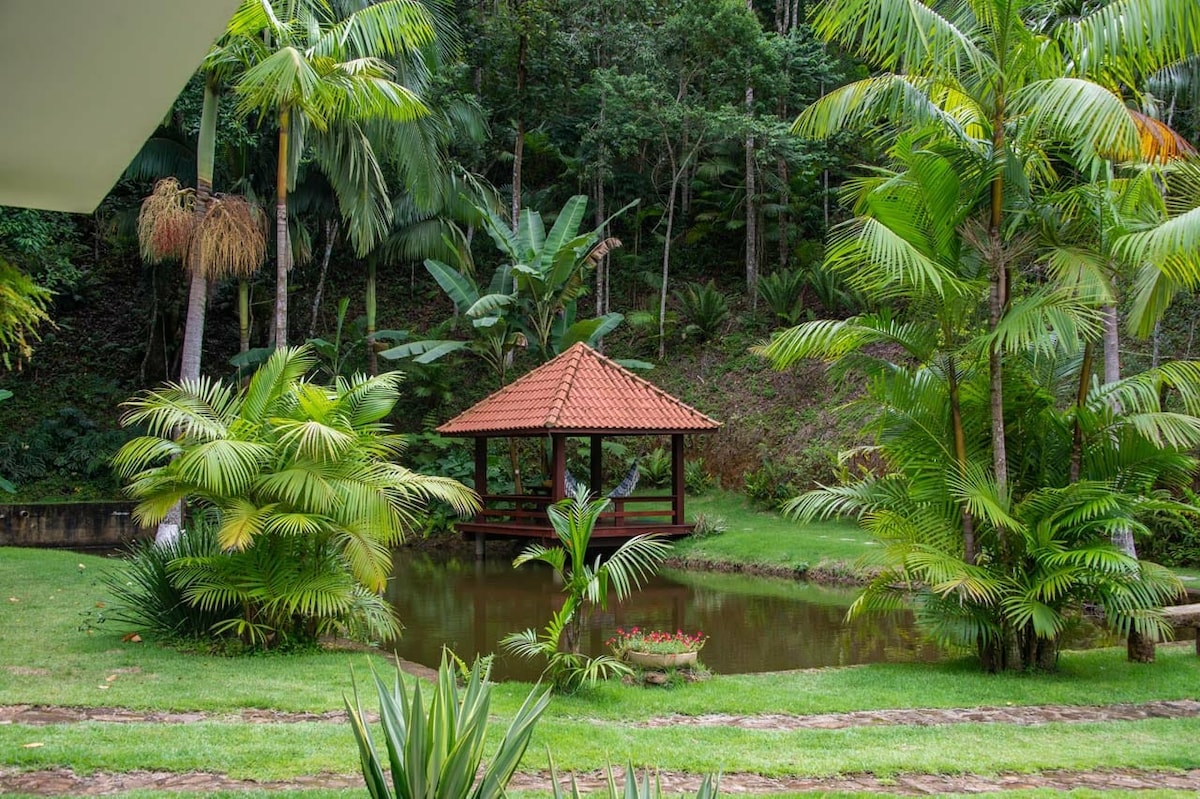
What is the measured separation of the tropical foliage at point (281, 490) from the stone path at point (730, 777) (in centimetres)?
196

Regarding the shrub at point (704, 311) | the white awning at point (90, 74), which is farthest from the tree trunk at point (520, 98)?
the white awning at point (90, 74)

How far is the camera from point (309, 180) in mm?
22328

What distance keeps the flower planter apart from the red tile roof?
809cm

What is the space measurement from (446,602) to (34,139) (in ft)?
34.6

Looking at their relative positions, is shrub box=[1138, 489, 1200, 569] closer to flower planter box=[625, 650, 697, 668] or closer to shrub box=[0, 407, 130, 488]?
flower planter box=[625, 650, 697, 668]

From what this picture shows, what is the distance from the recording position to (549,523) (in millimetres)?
17406

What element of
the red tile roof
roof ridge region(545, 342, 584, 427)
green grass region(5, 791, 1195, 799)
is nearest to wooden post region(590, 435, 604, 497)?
the red tile roof

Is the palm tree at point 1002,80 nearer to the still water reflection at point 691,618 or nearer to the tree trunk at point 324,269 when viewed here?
the still water reflection at point 691,618

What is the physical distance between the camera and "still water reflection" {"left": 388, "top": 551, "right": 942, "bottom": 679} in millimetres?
9938

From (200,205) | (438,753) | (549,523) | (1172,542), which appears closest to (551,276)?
(549,523)

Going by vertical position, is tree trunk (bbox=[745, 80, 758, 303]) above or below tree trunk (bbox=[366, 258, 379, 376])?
above

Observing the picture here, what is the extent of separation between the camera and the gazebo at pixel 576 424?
16.6 metres

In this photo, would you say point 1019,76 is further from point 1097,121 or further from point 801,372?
point 801,372

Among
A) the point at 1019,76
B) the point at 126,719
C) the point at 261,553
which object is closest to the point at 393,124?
the point at 261,553
